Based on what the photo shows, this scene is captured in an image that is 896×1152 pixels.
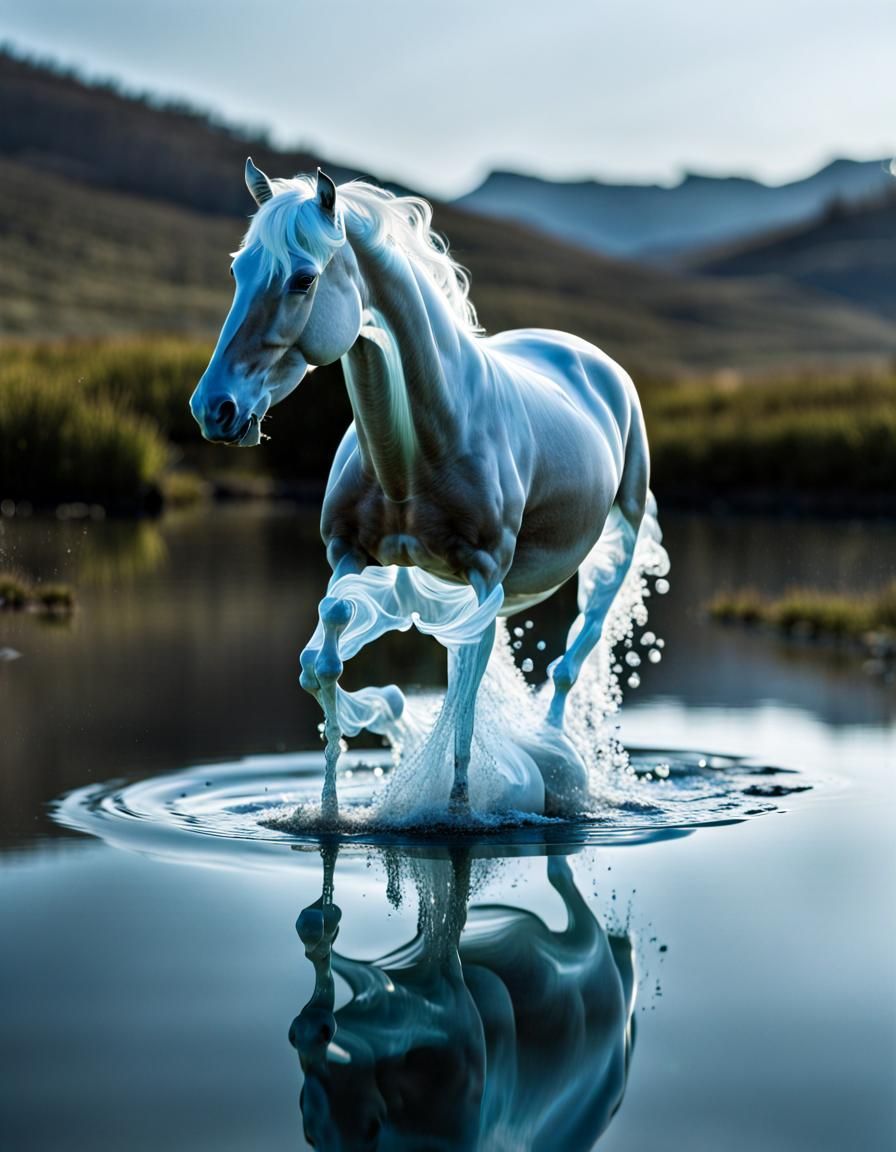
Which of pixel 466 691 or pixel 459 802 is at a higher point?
pixel 466 691

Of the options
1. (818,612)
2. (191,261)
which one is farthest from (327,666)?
(191,261)

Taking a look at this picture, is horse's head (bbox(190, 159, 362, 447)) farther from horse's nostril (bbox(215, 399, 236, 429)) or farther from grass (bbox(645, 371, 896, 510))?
grass (bbox(645, 371, 896, 510))

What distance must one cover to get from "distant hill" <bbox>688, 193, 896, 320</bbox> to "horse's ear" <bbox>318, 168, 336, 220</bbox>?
110308mm

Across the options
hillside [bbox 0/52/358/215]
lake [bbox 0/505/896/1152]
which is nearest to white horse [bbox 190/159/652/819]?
lake [bbox 0/505/896/1152]

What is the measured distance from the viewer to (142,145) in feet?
344

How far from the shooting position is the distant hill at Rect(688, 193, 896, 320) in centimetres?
11762

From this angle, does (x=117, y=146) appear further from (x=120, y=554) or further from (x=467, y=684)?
(x=467, y=684)

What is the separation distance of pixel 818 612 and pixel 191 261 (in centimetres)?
7627

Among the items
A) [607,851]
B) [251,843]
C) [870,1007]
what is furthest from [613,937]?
[251,843]

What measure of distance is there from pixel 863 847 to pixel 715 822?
0.51 m

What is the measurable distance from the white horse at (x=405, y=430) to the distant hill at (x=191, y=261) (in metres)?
61.8

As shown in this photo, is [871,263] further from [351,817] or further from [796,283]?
[351,817]

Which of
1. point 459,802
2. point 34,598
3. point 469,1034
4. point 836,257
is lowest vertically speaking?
point 469,1034

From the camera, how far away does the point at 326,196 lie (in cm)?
440
